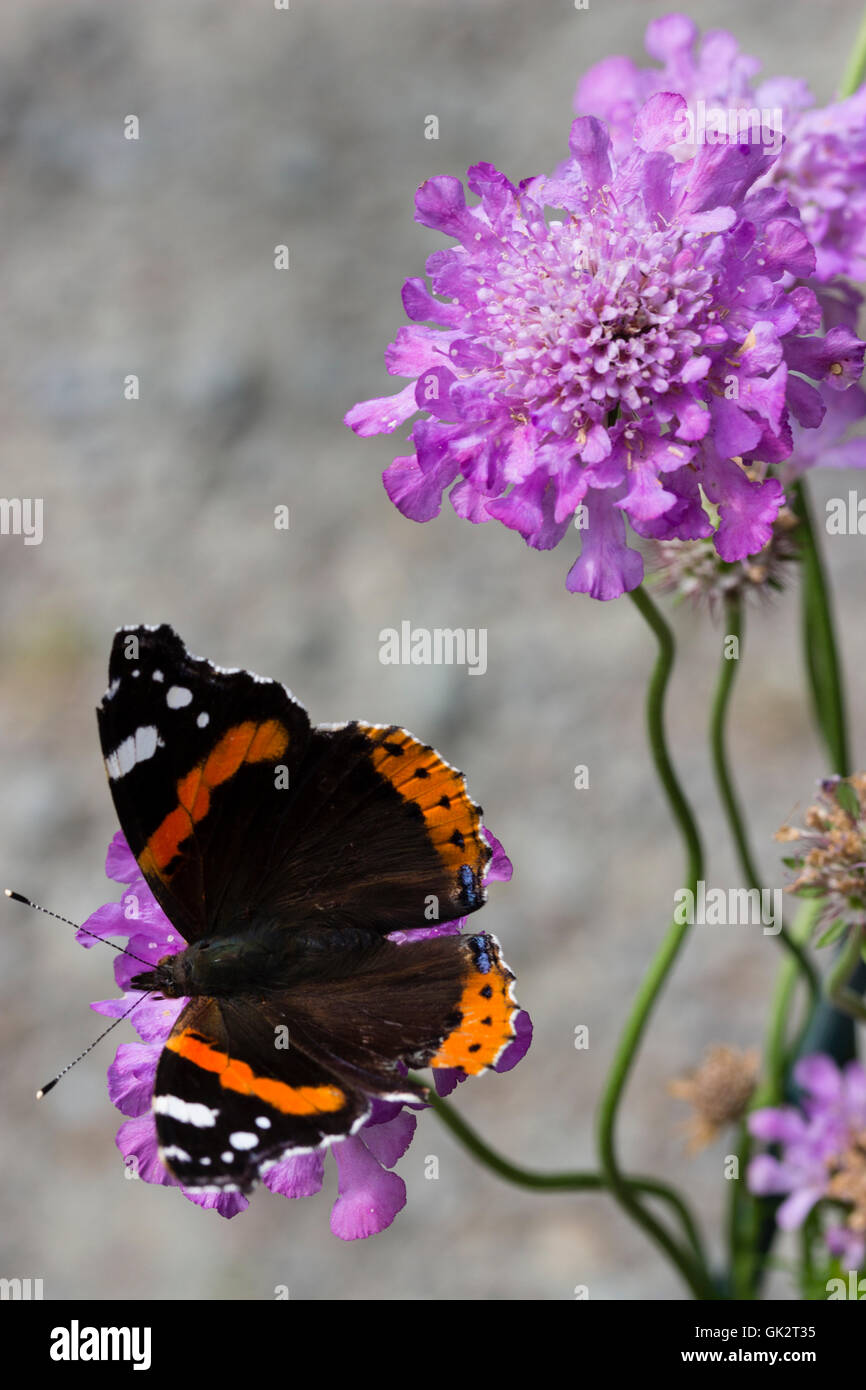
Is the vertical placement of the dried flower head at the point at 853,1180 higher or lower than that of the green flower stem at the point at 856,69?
lower

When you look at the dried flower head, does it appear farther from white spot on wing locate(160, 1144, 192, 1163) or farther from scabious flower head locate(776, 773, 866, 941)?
white spot on wing locate(160, 1144, 192, 1163)

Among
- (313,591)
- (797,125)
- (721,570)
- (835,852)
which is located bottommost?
(835,852)

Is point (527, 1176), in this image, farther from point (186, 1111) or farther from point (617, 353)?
point (617, 353)

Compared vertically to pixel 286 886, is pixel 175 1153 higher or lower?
lower

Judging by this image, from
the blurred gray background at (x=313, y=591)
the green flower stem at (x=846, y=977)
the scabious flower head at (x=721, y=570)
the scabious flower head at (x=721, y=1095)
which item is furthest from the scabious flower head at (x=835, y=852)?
the blurred gray background at (x=313, y=591)

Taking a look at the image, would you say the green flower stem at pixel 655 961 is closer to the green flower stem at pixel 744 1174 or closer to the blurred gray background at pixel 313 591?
the green flower stem at pixel 744 1174

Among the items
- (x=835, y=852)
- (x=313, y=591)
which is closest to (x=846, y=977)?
(x=835, y=852)
